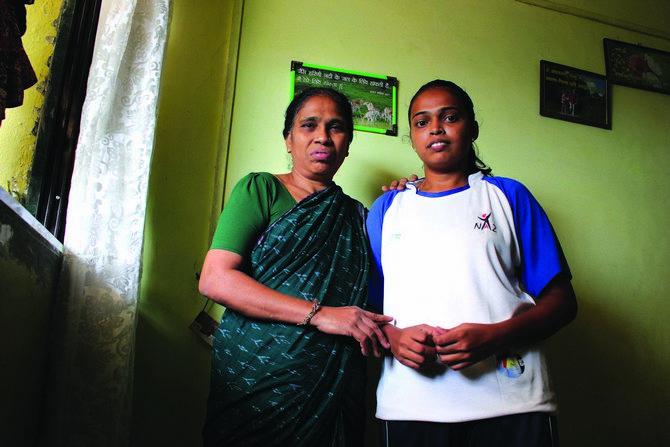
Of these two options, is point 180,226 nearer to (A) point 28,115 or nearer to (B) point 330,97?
(A) point 28,115

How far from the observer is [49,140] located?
1.35 m

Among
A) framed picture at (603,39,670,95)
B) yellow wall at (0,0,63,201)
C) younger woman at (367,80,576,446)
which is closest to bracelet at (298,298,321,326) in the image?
younger woman at (367,80,576,446)

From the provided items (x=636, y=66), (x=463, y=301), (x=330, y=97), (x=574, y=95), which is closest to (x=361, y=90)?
(x=330, y=97)

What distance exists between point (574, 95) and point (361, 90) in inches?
36.3

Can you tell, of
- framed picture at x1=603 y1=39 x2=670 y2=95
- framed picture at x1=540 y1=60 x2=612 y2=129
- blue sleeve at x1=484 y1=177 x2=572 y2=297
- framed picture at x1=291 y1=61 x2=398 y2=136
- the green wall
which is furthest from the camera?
framed picture at x1=603 y1=39 x2=670 y2=95

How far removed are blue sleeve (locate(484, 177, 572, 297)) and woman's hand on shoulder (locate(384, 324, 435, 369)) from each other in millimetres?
282

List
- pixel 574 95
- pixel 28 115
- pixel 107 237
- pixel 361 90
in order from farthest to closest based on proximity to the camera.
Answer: pixel 574 95
pixel 361 90
pixel 28 115
pixel 107 237

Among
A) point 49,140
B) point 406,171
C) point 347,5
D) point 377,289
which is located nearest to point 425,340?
point 377,289

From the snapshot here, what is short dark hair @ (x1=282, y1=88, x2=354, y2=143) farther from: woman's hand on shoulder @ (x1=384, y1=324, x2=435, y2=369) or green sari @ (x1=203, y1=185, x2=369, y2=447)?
woman's hand on shoulder @ (x1=384, y1=324, x2=435, y2=369)

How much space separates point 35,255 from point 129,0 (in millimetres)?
713

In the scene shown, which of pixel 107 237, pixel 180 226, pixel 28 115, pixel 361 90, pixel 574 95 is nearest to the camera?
pixel 107 237

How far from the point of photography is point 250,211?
1177 mm

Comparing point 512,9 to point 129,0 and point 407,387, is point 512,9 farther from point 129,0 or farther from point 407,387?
point 407,387

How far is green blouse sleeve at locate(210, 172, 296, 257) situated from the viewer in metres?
1.14
